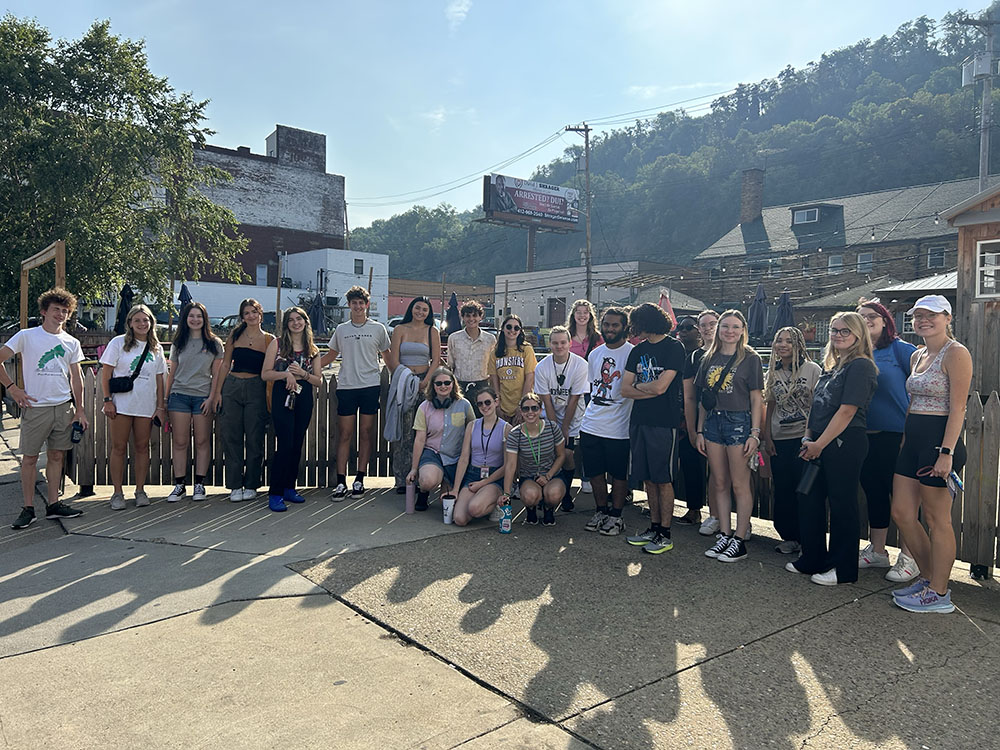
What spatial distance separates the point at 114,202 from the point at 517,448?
18.2 meters

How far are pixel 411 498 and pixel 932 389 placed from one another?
4.07 m

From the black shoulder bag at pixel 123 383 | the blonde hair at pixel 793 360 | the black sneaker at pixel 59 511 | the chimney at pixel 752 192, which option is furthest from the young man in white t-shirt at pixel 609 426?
the chimney at pixel 752 192

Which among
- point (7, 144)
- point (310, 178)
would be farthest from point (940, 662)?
point (310, 178)

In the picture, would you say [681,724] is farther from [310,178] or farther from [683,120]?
[683,120]

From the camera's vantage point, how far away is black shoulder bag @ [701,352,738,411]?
16.7ft

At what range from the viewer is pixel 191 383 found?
6.45m

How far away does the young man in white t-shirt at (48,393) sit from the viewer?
5.68m

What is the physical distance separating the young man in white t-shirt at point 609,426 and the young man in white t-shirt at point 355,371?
2263 millimetres

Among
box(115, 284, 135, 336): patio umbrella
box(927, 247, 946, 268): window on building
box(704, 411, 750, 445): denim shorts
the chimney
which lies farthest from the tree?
the chimney

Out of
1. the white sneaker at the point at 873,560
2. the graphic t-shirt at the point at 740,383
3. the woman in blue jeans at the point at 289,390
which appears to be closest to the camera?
the white sneaker at the point at 873,560

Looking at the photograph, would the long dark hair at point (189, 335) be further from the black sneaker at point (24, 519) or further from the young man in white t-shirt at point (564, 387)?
the young man in white t-shirt at point (564, 387)

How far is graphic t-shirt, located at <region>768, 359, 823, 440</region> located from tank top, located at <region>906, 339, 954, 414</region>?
2.99ft

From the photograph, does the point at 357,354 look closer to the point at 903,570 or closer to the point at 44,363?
the point at 44,363

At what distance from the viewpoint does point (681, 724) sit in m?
2.84
